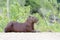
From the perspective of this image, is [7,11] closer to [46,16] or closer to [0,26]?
[0,26]

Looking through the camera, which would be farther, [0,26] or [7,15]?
[7,15]

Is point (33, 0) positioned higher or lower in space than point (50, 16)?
higher

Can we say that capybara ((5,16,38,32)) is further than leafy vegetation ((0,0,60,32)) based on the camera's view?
No

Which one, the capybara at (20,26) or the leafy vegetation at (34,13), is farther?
the leafy vegetation at (34,13)

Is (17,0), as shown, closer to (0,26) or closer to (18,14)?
(18,14)

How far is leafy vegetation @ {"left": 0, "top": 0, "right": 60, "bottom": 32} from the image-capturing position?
502 centimetres

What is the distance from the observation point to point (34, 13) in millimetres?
6367

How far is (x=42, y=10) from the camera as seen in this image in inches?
254

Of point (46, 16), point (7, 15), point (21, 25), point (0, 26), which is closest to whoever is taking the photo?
point (21, 25)

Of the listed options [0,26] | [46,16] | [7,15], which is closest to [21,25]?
[0,26]

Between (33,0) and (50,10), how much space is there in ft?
2.51

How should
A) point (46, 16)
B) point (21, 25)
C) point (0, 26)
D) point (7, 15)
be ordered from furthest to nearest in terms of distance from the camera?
point (46, 16)
point (7, 15)
point (0, 26)
point (21, 25)

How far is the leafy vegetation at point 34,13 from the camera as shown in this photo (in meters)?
5.02

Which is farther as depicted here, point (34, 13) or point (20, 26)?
point (34, 13)
